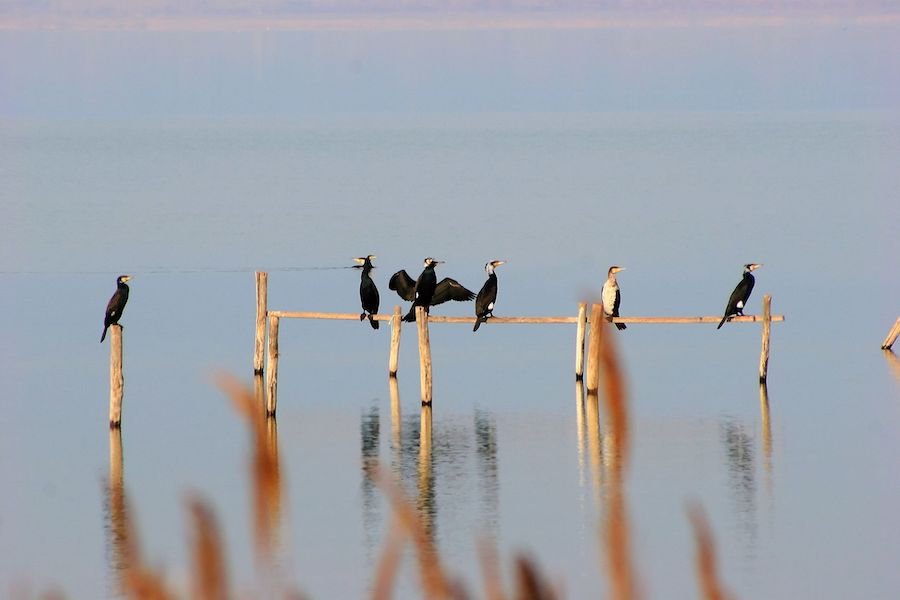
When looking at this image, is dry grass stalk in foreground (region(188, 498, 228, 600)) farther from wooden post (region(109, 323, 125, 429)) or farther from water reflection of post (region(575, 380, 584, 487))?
wooden post (region(109, 323, 125, 429))

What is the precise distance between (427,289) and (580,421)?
2645mm

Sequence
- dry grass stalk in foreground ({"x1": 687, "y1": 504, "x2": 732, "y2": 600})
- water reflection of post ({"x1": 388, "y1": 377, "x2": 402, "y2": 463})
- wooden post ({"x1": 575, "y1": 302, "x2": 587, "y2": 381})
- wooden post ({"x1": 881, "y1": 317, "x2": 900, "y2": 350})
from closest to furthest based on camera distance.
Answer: dry grass stalk in foreground ({"x1": 687, "y1": 504, "x2": 732, "y2": 600})
water reflection of post ({"x1": 388, "y1": 377, "x2": 402, "y2": 463})
wooden post ({"x1": 575, "y1": 302, "x2": 587, "y2": 381})
wooden post ({"x1": 881, "y1": 317, "x2": 900, "y2": 350})

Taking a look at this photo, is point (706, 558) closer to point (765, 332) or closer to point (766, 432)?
point (766, 432)

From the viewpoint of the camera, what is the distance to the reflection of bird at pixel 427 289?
19.8 metres

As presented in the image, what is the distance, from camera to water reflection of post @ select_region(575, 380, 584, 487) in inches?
706

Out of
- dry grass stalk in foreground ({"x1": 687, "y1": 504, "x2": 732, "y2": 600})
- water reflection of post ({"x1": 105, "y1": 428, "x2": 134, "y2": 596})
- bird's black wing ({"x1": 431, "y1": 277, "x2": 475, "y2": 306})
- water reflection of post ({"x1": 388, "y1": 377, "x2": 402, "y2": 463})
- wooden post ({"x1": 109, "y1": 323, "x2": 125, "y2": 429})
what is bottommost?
water reflection of post ({"x1": 105, "y1": 428, "x2": 134, "y2": 596})

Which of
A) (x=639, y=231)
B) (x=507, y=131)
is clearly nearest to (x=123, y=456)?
(x=639, y=231)

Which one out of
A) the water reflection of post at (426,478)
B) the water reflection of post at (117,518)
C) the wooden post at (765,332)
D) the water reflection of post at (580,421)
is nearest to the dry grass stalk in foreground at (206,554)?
the water reflection of post at (117,518)

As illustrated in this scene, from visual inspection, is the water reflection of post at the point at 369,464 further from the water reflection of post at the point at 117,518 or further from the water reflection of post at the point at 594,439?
the water reflection of post at the point at 594,439

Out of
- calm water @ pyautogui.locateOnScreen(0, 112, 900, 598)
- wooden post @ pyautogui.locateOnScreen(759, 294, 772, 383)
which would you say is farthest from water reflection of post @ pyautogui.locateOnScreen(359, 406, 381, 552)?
wooden post @ pyautogui.locateOnScreen(759, 294, 772, 383)

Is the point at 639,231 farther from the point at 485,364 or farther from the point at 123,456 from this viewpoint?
the point at 123,456

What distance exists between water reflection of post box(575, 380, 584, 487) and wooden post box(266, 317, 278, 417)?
3.73m

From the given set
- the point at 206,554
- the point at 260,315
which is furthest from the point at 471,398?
the point at 206,554

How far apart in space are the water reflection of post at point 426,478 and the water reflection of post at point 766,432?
3525mm
